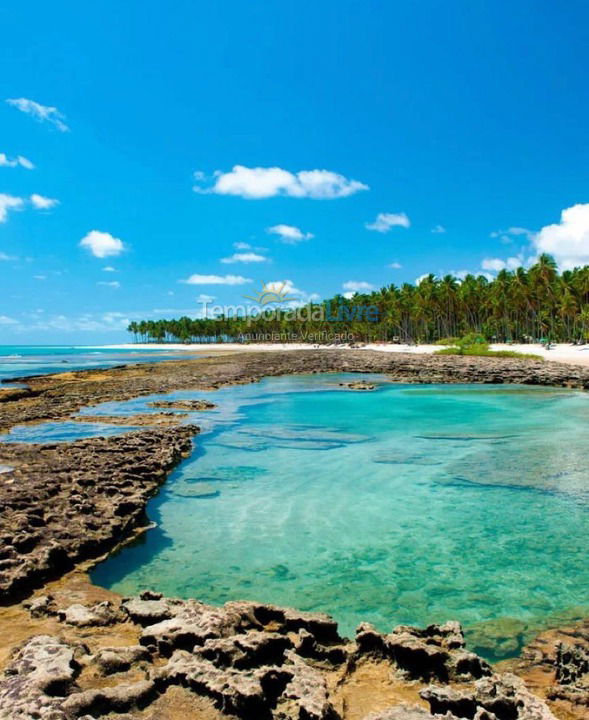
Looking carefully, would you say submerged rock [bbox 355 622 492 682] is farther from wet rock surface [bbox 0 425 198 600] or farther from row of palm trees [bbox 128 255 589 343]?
row of palm trees [bbox 128 255 589 343]

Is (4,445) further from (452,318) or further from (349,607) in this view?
(452,318)

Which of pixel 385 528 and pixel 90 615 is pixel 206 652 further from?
pixel 385 528

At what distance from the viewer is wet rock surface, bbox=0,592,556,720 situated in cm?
462

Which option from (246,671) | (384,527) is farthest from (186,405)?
(246,671)

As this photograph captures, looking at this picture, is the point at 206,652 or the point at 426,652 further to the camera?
the point at 426,652

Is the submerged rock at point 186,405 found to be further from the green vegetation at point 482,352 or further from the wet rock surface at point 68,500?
the green vegetation at point 482,352

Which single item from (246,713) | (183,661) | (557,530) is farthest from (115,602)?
(557,530)

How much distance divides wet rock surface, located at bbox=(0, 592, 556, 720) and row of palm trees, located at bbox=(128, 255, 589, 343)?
8728cm

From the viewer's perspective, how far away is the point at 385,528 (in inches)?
450

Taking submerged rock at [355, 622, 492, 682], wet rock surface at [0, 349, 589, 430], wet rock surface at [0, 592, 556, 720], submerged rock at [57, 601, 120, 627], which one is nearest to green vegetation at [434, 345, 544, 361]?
wet rock surface at [0, 349, 589, 430]

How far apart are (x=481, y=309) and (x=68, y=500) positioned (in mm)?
105778

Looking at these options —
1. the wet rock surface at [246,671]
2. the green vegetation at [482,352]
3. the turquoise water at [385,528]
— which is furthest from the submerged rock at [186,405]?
the green vegetation at [482,352]

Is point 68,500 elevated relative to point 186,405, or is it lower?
elevated

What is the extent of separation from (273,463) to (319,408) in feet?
45.4
